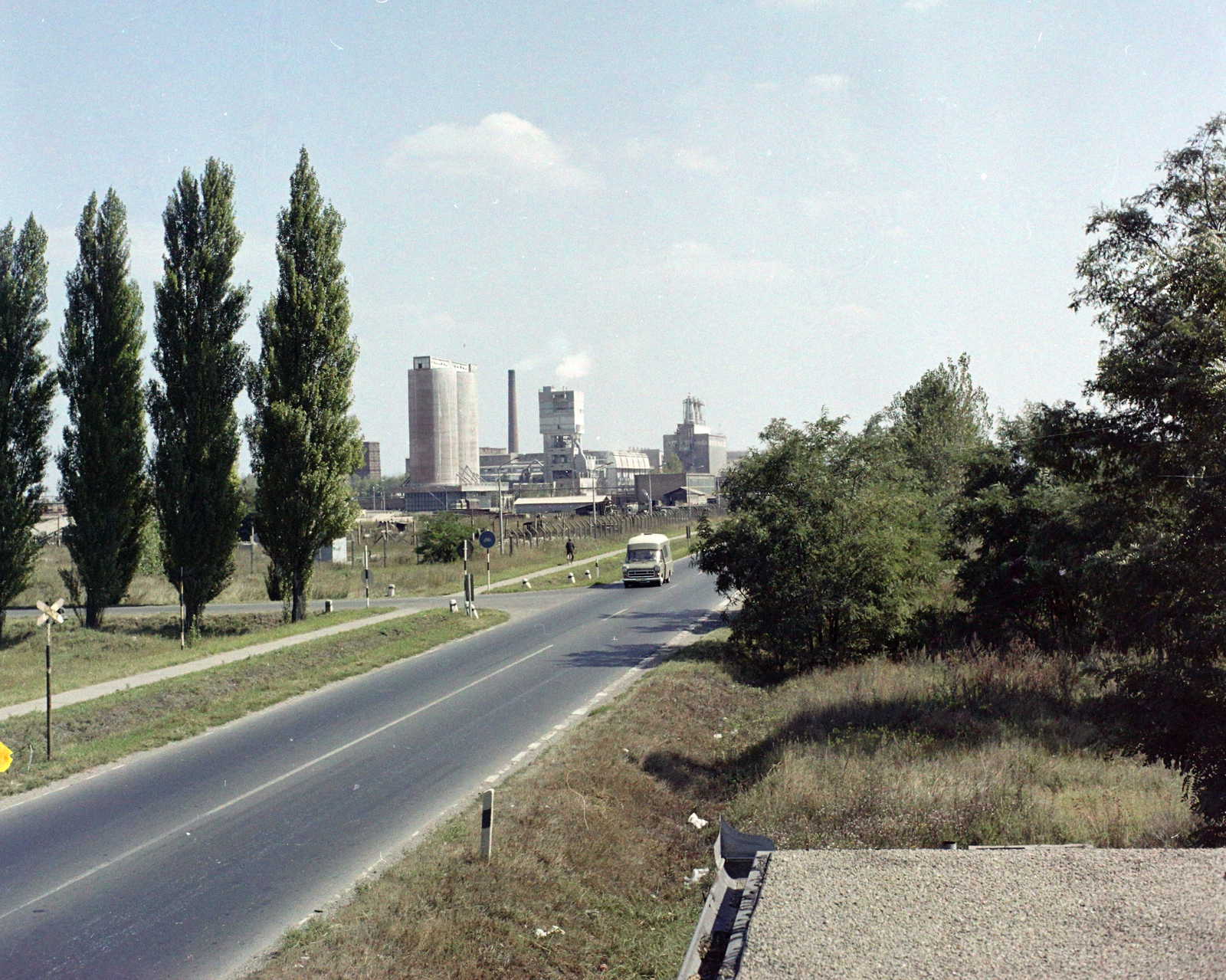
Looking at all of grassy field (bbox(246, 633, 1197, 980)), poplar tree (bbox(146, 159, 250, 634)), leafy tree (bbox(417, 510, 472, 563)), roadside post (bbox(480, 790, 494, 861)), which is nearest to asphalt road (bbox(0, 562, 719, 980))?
grassy field (bbox(246, 633, 1197, 980))

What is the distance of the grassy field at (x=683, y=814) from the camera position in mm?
7484

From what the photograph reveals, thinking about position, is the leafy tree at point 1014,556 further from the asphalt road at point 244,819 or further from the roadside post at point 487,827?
the roadside post at point 487,827

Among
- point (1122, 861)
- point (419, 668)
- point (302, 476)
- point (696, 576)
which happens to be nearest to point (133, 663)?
point (419, 668)

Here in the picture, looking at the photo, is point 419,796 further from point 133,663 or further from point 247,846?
point 133,663

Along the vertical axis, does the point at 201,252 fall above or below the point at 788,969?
above

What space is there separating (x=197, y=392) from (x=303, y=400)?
3.52 meters

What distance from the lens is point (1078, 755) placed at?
481 inches

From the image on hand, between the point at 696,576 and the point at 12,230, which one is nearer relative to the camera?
the point at 12,230

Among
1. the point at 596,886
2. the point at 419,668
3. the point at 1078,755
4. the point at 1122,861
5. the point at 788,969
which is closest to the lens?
the point at 788,969

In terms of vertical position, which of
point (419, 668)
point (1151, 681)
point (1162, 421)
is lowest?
point (419, 668)

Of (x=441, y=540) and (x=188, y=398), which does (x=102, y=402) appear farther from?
(x=441, y=540)

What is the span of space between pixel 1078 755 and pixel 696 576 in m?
34.6

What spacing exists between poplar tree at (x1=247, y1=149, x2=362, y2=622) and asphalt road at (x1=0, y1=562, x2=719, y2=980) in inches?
451

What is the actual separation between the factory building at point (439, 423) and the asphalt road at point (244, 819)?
137533 mm
